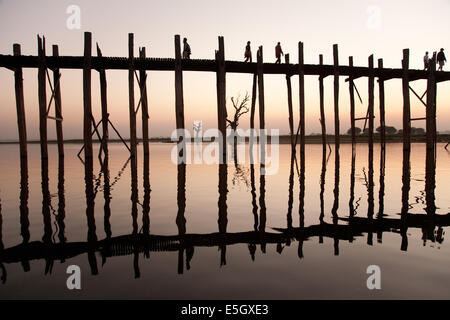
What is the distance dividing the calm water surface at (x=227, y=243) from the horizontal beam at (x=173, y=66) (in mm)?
5155

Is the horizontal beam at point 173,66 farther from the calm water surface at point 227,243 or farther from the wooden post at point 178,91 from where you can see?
the calm water surface at point 227,243

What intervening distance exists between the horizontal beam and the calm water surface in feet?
16.9

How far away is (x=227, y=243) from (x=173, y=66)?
357 inches

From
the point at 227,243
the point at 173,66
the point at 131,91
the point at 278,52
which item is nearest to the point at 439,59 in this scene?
the point at 278,52

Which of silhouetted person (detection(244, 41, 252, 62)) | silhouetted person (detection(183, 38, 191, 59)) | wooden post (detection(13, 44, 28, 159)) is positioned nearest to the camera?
wooden post (detection(13, 44, 28, 159))

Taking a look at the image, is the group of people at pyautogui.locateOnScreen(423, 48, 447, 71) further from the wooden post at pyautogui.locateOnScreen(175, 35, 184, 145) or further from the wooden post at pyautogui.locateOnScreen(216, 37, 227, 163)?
the wooden post at pyautogui.locateOnScreen(175, 35, 184, 145)

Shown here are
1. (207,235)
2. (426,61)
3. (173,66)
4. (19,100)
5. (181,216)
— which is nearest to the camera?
(207,235)

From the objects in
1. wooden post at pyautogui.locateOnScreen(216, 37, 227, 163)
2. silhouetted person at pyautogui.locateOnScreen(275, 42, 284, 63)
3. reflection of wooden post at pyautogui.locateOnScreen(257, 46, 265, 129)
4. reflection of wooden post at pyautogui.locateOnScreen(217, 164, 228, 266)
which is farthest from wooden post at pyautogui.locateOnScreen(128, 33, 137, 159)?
silhouetted person at pyautogui.locateOnScreen(275, 42, 284, 63)

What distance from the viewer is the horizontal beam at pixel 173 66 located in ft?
35.8

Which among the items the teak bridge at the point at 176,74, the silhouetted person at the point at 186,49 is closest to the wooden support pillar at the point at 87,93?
the teak bridge at the point at 176,74

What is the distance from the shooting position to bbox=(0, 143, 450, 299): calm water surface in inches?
124

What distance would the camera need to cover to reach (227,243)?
14.9 feet

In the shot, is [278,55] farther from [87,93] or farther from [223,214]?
[223,214]
